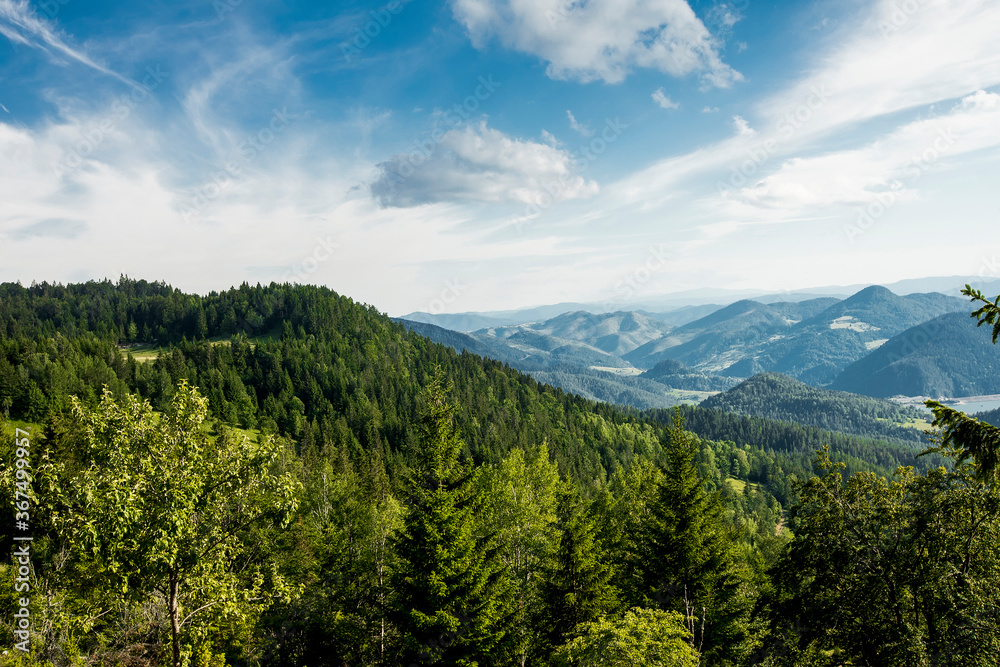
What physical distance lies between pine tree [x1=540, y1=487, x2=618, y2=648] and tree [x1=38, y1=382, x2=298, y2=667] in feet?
57.6

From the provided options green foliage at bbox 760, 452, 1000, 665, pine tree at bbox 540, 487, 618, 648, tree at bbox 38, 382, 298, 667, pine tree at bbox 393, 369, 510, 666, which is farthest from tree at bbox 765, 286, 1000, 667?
tree at bbox 38, 382, 298, 667

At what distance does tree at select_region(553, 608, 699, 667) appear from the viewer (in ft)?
54.1

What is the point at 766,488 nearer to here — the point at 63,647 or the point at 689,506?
the point at 689,506

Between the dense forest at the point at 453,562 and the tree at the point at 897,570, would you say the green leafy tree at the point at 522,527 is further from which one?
the tree at the point at 897,570

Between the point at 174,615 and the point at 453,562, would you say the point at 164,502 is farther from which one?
the point at 453,562

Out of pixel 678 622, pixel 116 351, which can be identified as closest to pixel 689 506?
pixel 678 622

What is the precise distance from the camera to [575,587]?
28.4 m

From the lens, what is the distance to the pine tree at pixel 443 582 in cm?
2330

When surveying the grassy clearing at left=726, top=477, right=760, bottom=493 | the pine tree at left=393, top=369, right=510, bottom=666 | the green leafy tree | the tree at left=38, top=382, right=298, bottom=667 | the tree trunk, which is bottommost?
the grassy clearing at left=726, top=477, right=760, bottom=493

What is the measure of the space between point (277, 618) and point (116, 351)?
144m

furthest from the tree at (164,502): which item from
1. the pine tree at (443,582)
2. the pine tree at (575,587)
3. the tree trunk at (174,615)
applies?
the pine tree at (575,587)

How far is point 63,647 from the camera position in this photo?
72.0ft

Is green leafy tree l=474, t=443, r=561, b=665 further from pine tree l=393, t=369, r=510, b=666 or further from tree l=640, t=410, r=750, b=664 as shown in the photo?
tree l=640, t=410, r=750, b=664

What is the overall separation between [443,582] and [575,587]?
942 cm
